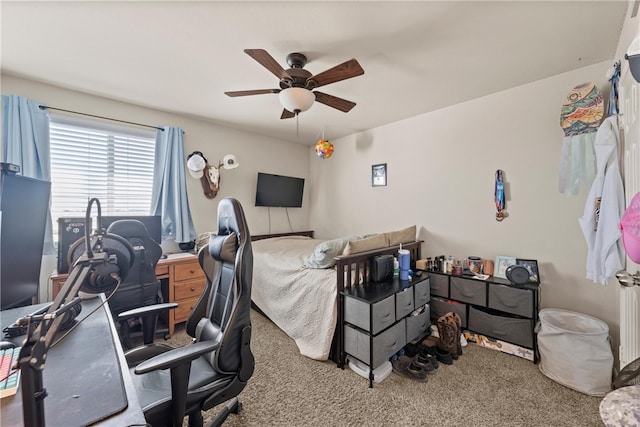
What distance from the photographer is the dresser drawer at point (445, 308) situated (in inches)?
97.6

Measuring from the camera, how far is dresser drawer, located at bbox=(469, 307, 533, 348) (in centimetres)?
215

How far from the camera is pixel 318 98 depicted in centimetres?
214

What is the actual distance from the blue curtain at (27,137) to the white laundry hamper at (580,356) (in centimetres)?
423

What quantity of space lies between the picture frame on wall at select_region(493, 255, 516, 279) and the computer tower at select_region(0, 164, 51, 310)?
3258 millimetres

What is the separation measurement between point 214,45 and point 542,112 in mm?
2859

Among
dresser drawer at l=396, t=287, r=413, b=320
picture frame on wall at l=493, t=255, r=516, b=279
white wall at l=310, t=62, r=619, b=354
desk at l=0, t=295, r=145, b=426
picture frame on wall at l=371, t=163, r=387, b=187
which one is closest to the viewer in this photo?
desk at l=0, t=295, r=145, b=426

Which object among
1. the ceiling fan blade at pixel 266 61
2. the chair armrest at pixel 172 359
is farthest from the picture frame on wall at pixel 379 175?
the chair armrest at pixel 172 359

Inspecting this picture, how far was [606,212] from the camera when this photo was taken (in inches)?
62.3

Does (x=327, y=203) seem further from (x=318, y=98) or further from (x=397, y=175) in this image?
(x=318, y=98)

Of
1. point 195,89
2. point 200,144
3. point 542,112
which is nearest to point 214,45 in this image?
point 195,89

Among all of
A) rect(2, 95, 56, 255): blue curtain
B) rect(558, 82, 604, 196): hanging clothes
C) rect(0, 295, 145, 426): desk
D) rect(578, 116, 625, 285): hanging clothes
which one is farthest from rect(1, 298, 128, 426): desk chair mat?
rect(558, 82, 604, 196): hanging clothes

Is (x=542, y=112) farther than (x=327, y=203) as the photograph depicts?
No

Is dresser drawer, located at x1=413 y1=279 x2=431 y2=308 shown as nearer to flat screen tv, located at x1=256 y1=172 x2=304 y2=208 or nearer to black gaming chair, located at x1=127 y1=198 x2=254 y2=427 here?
black gaming chair, located at x1=127 y1=198 x2=254 y2=427

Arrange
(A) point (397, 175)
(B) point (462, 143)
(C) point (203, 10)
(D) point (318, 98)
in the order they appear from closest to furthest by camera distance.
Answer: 1. (C) point (203, 10)
2. (D) point (318, 98)
3. (B) point (462, 143)
4. (A) point (397, 175)
